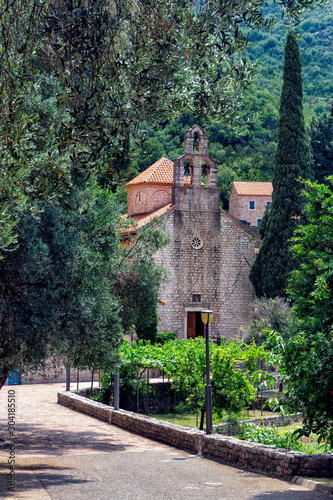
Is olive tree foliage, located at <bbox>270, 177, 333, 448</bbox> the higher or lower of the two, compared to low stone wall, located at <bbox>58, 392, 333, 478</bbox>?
higher

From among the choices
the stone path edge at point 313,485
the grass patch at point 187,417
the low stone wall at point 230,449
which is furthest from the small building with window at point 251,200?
the stone path edge at point 313,485

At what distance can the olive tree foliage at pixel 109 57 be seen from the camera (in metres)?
7.24

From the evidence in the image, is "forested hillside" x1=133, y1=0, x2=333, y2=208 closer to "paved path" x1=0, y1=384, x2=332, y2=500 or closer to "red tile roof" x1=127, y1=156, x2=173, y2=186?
"red tile roof" x1=127, y1=156, x2=173, y2=186

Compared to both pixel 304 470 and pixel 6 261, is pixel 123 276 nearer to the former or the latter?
pixel 6 261

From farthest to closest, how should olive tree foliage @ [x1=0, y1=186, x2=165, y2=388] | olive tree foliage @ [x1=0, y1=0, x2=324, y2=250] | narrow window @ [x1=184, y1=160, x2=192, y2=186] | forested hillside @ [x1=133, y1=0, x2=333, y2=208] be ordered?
forested hillside @ [x1=133, y1=0, x2=333, y2=208] < narrow window @ [x1=184, y1=160, x2=192, y2=186] < olive tree foliage @ [x1=0, y1=186, x2=165, y2=388] < olive tree foliage @ [x1=0, y1=0, x2=324, y2=250]

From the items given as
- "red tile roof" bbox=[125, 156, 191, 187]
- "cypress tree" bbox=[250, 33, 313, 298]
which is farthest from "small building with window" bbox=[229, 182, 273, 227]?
"cypress tree" bbox=[250, 33, 313, 298]

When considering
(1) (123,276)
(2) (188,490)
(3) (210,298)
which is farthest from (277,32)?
(2) (188,490)

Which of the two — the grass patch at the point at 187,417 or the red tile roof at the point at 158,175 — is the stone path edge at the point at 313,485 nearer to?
the grass patch at the point at 187,417

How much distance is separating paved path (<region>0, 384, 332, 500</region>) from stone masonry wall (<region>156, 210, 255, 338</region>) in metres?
17.5

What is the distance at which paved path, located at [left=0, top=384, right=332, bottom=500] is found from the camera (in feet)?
26.4

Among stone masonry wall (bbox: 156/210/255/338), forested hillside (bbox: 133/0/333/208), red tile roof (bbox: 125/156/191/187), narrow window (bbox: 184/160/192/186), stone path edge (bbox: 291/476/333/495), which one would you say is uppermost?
forested hillside (bbox: 133/0/333/208)

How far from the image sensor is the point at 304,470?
8.83 metres

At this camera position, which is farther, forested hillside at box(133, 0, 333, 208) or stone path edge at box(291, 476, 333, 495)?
forested hillside at box(133, 0, 333, 208)

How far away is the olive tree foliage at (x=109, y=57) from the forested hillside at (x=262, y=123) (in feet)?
115
